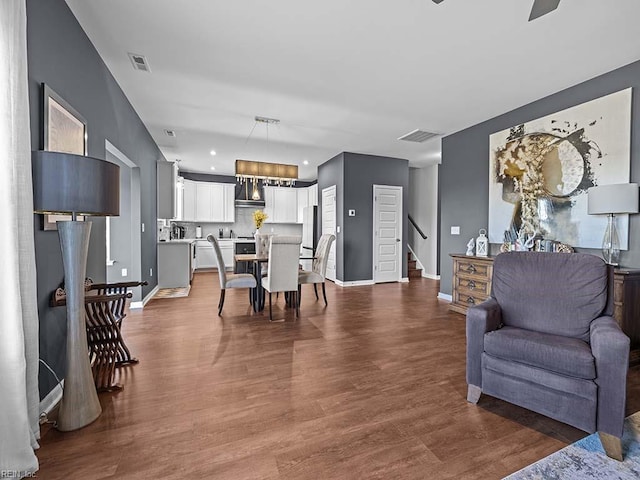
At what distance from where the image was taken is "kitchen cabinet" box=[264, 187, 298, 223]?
29.6 feet

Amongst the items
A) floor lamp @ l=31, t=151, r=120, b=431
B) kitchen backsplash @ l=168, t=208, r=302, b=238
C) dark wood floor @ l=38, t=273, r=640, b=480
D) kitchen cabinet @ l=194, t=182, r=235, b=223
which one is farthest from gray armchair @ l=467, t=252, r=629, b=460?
kitchen backsplash @ l=168, t=208, r=302, b=238

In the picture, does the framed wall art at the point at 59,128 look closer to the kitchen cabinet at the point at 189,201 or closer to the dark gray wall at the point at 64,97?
the dark gray wall at the point at 64,97

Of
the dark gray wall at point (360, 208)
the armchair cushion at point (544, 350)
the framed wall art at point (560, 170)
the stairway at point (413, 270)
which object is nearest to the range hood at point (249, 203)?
the dark gray wall at point (360, 208)

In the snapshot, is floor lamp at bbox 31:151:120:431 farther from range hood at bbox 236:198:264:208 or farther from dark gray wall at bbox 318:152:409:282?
range hood at bbox 236:198:264:208

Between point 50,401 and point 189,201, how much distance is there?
22.5ft

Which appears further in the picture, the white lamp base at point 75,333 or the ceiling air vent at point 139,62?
the ceiling air vent at point 139,62

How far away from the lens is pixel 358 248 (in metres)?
6.52

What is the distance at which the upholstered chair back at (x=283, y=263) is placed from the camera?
12.5ft

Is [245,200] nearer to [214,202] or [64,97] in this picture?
[214,202]

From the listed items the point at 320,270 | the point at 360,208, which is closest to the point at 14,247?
the point at 320,270

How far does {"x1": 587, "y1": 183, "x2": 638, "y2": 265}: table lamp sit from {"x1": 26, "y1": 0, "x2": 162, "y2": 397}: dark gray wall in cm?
450

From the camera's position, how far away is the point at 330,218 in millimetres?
7027

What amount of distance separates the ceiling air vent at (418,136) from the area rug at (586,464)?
175 inches

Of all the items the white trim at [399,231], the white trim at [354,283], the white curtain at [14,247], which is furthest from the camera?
the white trim at [399,231]
